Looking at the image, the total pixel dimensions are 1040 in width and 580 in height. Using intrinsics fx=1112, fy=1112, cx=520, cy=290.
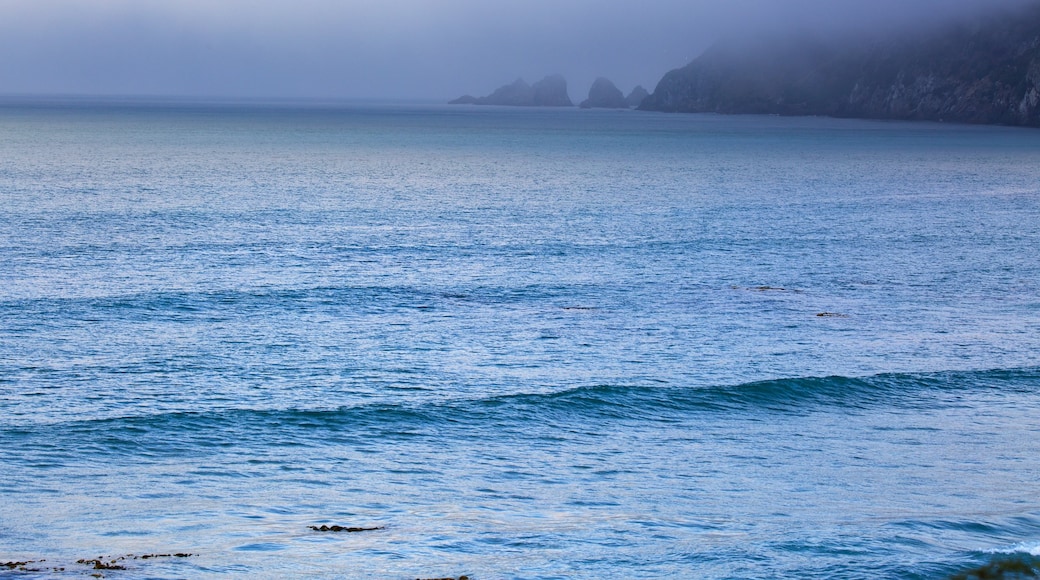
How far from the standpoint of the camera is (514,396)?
109 feet

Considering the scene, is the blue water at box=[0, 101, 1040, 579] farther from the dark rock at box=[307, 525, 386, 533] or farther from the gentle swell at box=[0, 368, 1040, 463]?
the dark rock at box=[307, 525, 386, 533]

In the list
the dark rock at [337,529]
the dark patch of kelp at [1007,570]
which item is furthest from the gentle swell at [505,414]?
the dark patch of kelp at [1007,570]

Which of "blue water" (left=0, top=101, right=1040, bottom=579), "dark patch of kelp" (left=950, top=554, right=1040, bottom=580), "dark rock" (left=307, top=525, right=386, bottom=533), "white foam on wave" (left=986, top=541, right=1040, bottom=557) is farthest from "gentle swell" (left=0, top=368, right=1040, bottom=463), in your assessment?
"dark patch of kelp" (left=950, top=554, right=1040, bottom=580)

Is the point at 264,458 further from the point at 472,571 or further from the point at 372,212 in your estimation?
the point at 372,212

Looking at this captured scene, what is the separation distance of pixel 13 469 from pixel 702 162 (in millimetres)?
126992

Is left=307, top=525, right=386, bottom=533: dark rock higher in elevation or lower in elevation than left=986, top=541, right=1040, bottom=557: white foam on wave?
lower

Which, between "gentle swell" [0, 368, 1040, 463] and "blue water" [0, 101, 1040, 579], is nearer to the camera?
"blue water" [0, 101, 1040, 579]

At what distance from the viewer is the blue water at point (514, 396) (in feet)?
71.8

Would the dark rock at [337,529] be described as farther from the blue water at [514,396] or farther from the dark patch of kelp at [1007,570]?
the dark patch of kelp at [1007,570]

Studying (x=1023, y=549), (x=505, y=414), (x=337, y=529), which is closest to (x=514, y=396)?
(x=505, y=414)

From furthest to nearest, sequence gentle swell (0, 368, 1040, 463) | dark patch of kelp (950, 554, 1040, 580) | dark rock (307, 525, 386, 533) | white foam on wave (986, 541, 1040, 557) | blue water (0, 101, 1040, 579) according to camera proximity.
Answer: gentle swell (0, 368, 1040, 463), dark rock (307, 525, 386, 533), blue water (0, 101, 1040, 579), white foam on wave (986, 541, 1040, 557), dark patch of kelp (950, 554, 1040, 580)

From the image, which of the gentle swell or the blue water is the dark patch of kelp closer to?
the blue water

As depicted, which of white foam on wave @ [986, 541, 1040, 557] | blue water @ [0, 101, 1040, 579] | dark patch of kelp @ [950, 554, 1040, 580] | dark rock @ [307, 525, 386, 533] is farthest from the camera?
dark rock @ [307, 525, 386, 533]

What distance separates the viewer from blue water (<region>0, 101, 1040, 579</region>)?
21875 mm
